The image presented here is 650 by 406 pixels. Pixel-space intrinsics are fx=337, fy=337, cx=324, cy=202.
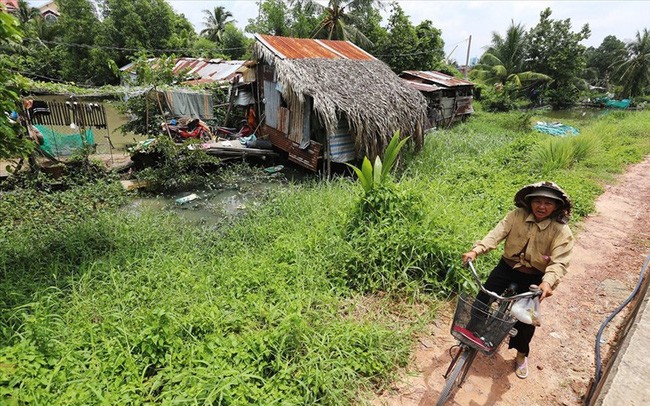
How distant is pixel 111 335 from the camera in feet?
9.58

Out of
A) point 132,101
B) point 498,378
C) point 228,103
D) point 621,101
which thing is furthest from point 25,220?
point 621,101

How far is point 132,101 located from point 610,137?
50.3ft

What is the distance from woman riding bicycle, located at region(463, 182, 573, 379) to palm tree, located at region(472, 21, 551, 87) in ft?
74.6

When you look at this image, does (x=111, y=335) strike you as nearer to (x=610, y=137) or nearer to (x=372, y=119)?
(x=372, y=119)

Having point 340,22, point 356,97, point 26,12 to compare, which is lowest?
point 356,97

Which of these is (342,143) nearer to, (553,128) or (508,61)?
(553,128)

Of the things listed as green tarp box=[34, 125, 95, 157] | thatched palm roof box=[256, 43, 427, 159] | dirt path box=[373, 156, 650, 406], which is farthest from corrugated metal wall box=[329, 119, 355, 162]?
green tarp box=[34, 125, 95, 157]

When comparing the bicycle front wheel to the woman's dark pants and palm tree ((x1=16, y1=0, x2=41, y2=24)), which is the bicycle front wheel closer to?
the woman's dark pants

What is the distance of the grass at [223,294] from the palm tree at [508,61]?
19.0m

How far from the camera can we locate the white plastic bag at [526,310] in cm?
211

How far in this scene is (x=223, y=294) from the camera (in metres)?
3.60

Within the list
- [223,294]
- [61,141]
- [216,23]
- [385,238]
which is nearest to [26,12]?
[216,23]

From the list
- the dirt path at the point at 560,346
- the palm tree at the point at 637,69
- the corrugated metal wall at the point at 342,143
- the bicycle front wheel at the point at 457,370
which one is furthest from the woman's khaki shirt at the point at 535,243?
the palm tree at the point at 637,69

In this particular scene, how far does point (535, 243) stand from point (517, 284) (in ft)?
1.28
